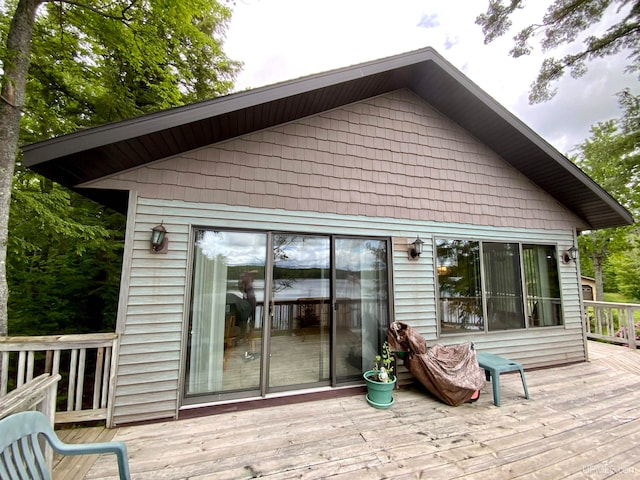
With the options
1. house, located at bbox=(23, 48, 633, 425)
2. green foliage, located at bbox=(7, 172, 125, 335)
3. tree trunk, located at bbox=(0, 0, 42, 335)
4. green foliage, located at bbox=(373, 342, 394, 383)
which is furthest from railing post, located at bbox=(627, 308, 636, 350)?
green foliage, located at bbox=(7, 172, 125, 335)

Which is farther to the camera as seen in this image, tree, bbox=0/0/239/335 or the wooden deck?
tree, bbox=0/0/239/335

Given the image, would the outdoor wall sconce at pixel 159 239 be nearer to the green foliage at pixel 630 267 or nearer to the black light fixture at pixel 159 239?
the black light fixture at pixel 159 239

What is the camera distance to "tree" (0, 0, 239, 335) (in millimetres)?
2846

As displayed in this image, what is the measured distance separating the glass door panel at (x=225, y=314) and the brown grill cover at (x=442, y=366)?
1843mm

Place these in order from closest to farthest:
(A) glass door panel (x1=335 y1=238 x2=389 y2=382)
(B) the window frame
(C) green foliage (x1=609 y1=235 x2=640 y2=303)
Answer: (A) glass door panel (x1=335 y1=238 x2=389 y2=382) → (B) the window frame → (C) green foliage (x1=609 y1=235 x2=640 y2=303)

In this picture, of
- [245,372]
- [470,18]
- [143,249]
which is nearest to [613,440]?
[245,372]

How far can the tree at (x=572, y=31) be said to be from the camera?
6.70m

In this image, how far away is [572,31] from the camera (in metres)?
7.00

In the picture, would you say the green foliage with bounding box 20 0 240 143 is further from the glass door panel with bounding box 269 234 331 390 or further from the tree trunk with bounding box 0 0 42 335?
the glass door panel with bounding box 269 234 331 390

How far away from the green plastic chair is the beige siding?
1384 millimetres

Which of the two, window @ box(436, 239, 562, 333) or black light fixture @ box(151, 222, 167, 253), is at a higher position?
black light fixture @ box(151, 222, 167, 253)

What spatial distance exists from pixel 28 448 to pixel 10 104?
3.36m

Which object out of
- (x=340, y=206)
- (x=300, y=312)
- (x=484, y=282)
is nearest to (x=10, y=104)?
(x=340, y=206)

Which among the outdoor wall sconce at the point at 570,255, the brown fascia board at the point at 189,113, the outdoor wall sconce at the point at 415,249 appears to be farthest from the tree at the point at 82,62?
the outdoor wall sconce at the point at 570,255
